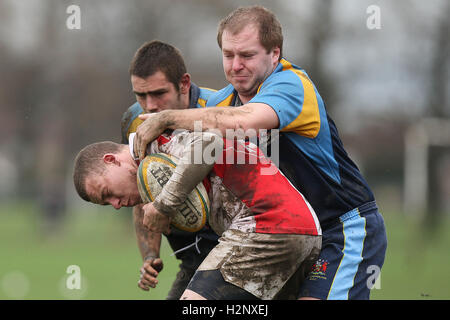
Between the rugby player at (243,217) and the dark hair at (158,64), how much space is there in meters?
1.74

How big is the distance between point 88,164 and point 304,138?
4.49 ft

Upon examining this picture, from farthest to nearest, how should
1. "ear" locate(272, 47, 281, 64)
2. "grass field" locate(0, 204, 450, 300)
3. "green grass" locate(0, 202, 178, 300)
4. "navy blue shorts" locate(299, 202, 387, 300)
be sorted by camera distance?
"green grass" locate(0, 202, 178, 300), "grass field" locate(0, 204, 450, 300), "ear" locate(272, 47, 281, 64), "navy blue shorts" locate(299, 202, 387, 300)

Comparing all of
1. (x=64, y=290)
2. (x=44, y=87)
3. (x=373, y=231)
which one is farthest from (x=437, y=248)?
(x=44, y=87)

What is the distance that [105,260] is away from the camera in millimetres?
17594

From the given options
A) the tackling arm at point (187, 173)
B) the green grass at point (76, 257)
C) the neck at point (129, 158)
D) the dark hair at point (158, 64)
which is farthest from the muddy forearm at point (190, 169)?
the green grass at point (76, 257)

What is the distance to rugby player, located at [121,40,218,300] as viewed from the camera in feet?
18.1

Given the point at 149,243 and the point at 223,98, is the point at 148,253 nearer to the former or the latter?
the point at 149,243

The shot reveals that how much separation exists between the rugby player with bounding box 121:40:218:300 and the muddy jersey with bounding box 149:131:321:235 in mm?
1546

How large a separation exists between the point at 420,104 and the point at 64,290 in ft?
39.6

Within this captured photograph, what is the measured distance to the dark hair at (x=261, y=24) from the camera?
4473 millimetres

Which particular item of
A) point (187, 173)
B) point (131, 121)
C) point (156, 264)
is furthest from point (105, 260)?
point (187, 173)

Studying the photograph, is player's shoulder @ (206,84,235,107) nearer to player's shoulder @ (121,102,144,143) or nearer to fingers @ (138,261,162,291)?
player's shoulder @ (121,102,144,143)

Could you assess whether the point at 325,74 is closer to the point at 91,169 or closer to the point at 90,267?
the point at 90,267

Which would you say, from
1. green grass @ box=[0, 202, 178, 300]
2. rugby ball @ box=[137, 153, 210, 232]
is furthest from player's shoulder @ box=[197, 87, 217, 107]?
green grass @ box=[0, 202, 178, 300]
